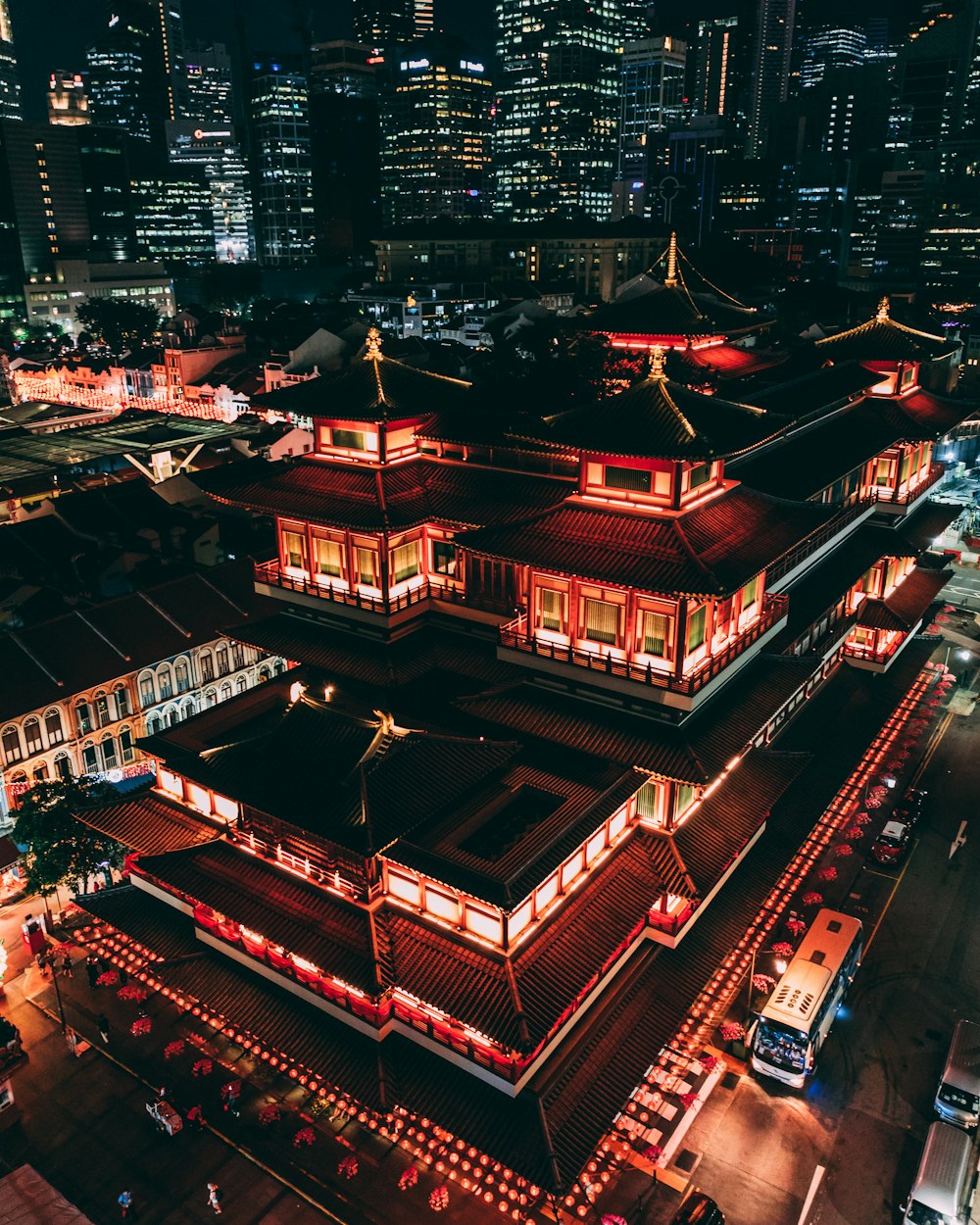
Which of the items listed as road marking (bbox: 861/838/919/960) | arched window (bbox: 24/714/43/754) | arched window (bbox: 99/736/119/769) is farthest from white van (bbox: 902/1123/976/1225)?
arched window (bbox: 24/714/43/754)

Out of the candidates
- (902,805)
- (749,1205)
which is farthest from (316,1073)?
(902,805)

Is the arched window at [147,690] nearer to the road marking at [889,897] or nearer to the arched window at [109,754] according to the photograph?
the arched window at [109,754]

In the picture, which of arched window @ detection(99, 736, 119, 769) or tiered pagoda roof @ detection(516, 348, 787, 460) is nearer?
tiered pagoda roof @ detection(516, 348, 787, 460)

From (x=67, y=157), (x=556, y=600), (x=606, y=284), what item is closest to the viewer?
(x=556, y=600)

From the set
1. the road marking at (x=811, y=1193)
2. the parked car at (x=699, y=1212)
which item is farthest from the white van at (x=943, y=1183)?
the parked car at (x=699, y=1212)

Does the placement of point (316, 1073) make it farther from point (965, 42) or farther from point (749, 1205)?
point (965, 42)

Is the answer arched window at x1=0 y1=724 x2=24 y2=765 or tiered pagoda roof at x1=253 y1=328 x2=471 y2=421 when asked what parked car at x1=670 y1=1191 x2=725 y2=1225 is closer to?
tiered pagoda roof at x1=253 y1=328 x2=471 y2=421

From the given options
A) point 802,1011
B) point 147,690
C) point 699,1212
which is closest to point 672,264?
point 147,690
